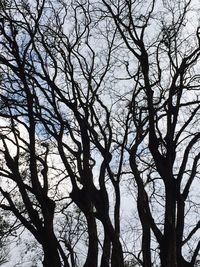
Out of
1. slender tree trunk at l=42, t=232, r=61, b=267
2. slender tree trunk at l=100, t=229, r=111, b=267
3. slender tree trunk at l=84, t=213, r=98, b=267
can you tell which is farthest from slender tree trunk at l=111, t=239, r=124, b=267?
slender tree trunk at l=42, t=232, r=61, b=267

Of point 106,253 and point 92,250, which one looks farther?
point 106,253

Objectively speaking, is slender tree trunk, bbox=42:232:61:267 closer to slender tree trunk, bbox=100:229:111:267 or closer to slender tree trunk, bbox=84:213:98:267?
slender tree trunk, bbox=84:213:98:267

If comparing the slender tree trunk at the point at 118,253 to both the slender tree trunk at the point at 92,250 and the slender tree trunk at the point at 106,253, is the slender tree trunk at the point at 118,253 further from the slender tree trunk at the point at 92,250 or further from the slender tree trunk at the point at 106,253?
the slender tree trunk at the point at 106,253

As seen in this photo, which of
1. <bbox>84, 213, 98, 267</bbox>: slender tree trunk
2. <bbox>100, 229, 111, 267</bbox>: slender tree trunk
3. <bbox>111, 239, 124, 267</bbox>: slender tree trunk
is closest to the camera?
<bbox>111, 239, 124, 267</bbox>: slender tree trunk

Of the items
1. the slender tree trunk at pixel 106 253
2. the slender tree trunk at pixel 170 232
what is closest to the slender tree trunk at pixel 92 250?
the slender tree trunk at pixel 106 253

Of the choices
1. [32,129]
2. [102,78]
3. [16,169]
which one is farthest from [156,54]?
[16,169]

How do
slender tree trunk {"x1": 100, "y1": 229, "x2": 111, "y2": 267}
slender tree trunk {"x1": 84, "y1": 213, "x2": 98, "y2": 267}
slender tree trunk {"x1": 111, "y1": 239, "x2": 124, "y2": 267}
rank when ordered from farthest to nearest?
slender tree trunk {"x1": 100, "y1": 229, "x2": 111, "y2": 267}, slender tree trunk {"x1": 84, "y1": 213, "x2": 98, "y2": 267}, slender tree trunk {"x1": 111, "y1": 239, "x2": 124, "y2": 267}

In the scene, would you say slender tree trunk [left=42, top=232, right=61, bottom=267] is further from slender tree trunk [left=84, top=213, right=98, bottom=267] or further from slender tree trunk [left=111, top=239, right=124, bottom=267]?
A: slender tree trunk [left=111, top=239, right=124, bottom=267]

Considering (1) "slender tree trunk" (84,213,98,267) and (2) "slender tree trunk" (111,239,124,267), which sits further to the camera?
(1) "slender tree trunk" (84,213,98,267)

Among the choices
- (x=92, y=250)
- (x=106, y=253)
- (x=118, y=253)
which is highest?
(x=106, y=253)

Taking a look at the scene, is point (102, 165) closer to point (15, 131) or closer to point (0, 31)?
point (15, 131)

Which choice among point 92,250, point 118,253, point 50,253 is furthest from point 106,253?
point 50,253

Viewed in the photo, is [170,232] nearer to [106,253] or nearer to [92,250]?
[92,250]

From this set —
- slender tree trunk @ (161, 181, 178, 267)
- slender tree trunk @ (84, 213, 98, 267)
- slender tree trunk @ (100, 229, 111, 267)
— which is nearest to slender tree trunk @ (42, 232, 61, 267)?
slender tree trunk @ (84, 213, 98, 267)
